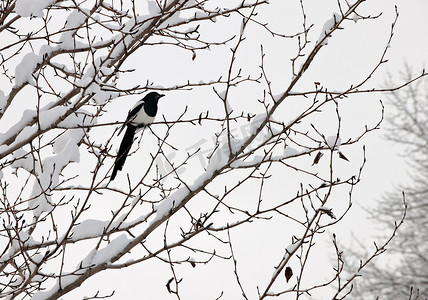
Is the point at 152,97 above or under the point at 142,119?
above

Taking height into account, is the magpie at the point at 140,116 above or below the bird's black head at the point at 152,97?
below

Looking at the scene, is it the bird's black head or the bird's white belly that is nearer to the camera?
the bird's white belly

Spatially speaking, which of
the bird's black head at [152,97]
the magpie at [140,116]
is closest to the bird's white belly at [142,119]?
the magpie at [140,116]

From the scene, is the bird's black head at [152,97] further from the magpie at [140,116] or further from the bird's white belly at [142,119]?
the bird's white belly at [142,119]

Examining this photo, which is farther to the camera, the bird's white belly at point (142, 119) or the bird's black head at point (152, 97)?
the bird's black head at point (152, 97)

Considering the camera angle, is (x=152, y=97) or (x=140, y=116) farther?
(x=152, y=97)

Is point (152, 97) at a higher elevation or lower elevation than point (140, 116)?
higher

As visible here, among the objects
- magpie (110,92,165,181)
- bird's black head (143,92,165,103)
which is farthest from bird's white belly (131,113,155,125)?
bird's black head (143,92,165,103)

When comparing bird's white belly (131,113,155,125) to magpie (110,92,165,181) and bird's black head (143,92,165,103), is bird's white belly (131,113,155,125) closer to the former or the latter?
magpie (110,92,165,181)

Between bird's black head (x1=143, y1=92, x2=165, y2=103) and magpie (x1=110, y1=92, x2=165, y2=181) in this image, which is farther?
bird's black head (x1=143, y1=92, x2=165, y2=103)

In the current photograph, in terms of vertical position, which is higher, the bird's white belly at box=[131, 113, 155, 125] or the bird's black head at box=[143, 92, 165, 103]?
the bird's black head at box=[143, 92, 165, 103]

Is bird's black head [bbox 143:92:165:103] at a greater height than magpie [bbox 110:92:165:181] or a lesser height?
greater

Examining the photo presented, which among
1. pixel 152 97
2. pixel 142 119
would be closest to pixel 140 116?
pixel 142 119

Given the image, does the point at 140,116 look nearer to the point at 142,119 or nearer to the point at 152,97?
the point at 142,119
